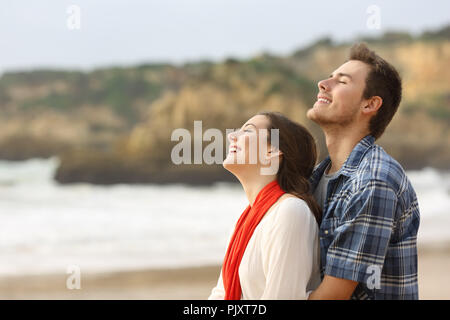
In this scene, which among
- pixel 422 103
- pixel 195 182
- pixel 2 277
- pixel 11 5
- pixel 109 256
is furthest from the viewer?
pixel 11 5

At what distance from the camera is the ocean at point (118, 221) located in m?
8.68

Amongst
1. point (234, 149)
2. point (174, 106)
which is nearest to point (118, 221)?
point (174, 106)

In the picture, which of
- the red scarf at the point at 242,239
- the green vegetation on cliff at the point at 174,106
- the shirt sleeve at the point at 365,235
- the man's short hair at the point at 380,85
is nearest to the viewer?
the shirt sleeve at the point at 365,235

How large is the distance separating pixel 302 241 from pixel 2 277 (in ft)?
22.1

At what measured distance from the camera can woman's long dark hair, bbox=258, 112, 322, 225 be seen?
1.67 metres

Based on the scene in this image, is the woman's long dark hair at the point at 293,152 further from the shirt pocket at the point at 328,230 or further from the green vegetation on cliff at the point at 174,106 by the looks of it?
the green vegetation on cliff at the point at 174,106

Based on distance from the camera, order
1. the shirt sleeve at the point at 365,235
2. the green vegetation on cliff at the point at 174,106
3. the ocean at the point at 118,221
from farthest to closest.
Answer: the green vegetation on cliff at the point at 174,106 < the ocean at the point at 118,221 < the shirt sleeve at the point at 365,235

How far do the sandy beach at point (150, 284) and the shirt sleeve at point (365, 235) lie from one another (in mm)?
3689

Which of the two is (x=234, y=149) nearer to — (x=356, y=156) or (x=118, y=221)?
(x=356, y=156)

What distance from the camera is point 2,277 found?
7.42 metres

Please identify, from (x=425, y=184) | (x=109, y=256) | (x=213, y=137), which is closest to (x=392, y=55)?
(x=425, y=184)

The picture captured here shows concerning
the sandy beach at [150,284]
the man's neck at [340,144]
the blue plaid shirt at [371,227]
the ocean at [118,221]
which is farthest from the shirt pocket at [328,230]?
the ocean at [118,221]
